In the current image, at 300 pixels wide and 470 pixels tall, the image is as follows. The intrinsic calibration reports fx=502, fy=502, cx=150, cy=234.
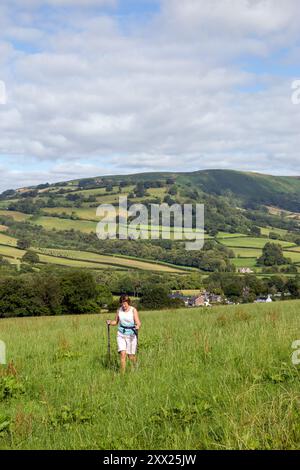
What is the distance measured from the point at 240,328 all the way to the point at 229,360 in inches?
173

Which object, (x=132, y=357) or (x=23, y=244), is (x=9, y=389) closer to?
(x=132, y=357)

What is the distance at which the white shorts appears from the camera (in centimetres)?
1114

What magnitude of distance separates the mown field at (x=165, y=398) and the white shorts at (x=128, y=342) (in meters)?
0.29

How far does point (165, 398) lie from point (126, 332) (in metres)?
3.72

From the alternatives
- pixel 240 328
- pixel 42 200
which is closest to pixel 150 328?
pixel 240 328

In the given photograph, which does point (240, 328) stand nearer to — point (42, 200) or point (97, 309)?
point (97, 309)

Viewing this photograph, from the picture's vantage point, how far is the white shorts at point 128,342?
1114cm

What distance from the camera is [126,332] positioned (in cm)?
1142

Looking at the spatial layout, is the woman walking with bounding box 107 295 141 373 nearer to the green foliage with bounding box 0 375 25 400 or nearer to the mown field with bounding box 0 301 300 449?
the mown field with bounding box 0 301 300 449

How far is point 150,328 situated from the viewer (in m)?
16.8

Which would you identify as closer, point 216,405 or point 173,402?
point 216,405

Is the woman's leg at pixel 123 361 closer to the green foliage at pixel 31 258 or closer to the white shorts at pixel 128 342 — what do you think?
the white shorts at pixel 128 342

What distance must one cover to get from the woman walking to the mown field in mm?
316

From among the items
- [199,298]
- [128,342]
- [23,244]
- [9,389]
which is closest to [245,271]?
[199,298]
